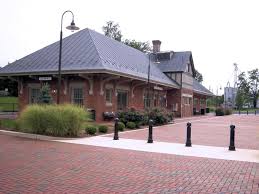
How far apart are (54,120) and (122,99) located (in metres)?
12.8

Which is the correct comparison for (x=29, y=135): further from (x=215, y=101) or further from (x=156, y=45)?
(x=215, y=101)

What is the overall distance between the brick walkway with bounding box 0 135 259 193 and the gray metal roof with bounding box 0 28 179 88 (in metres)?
11.6

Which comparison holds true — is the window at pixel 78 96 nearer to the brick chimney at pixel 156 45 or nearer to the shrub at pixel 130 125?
the shrub at pixel 130 125

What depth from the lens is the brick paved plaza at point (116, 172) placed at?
6.63 meters

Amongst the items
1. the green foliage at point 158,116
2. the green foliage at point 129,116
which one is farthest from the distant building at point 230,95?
the green foliage at point 129,116

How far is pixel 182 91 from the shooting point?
38.6 meters

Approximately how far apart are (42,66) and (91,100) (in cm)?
454

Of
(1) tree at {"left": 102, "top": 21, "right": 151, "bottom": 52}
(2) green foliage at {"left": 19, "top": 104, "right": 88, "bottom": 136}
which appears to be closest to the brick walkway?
(2) green foliage at {"left": 19, "top": 104, "right": 88, "bottom": 136}

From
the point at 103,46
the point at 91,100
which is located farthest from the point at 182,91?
the point at 91,100

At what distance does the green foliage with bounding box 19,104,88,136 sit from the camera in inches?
578

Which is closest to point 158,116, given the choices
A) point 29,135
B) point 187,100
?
point 29,135

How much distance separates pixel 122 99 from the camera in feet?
89.2

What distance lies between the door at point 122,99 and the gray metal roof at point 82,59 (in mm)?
1843

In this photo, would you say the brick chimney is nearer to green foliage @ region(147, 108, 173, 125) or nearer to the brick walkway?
green foliage @ region(147, 108, 173, 125)
